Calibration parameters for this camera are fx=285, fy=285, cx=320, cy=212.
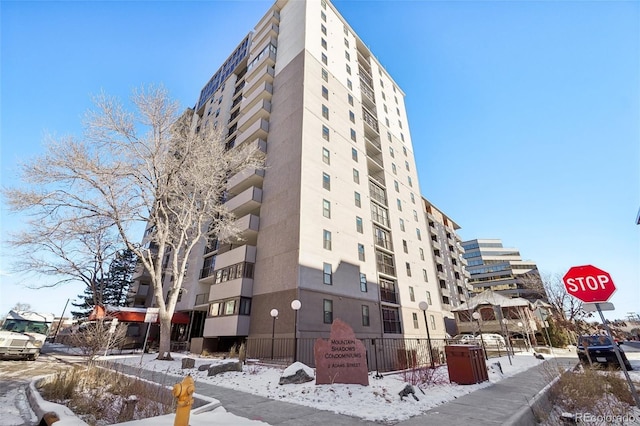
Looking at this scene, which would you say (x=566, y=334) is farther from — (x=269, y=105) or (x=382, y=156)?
(x=269, y=105)

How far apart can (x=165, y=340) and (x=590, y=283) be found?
20.9 meters

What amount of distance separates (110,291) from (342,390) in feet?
167

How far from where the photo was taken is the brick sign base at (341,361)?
380 inches

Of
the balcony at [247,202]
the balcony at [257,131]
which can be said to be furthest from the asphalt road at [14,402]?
the balcony at [257,131]

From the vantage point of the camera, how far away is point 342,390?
8.89 m

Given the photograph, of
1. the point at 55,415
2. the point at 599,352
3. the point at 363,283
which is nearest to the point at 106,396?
the point at 55,415

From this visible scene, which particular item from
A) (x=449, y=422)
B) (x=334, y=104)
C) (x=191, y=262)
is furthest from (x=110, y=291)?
(x=449, y=422)

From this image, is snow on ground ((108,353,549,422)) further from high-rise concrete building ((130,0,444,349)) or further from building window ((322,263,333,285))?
building window ((322,263,333,285))

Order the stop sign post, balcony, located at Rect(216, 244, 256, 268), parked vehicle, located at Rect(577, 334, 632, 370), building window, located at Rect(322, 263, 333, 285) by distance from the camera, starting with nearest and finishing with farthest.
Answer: the stop sign post → parked vehicle, located at Rect(577, 334, 632, 370) → building window, located at Rect(322, 263, 333, 285) → balcony, located at Rect(216, 244, 256, 268)

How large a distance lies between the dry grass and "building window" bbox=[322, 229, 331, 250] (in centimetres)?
1541

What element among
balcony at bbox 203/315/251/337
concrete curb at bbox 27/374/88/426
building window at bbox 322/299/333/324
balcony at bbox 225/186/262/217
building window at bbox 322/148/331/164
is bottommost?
concrete curb at bbox 27/374/88/426

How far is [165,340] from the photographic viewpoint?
18.0 m

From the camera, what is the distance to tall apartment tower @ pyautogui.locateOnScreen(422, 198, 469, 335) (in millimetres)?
52544

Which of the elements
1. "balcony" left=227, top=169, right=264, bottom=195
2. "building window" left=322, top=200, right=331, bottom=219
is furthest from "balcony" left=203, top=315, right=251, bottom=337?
"balcony" left=227, top=169, right=264, bottom=195
